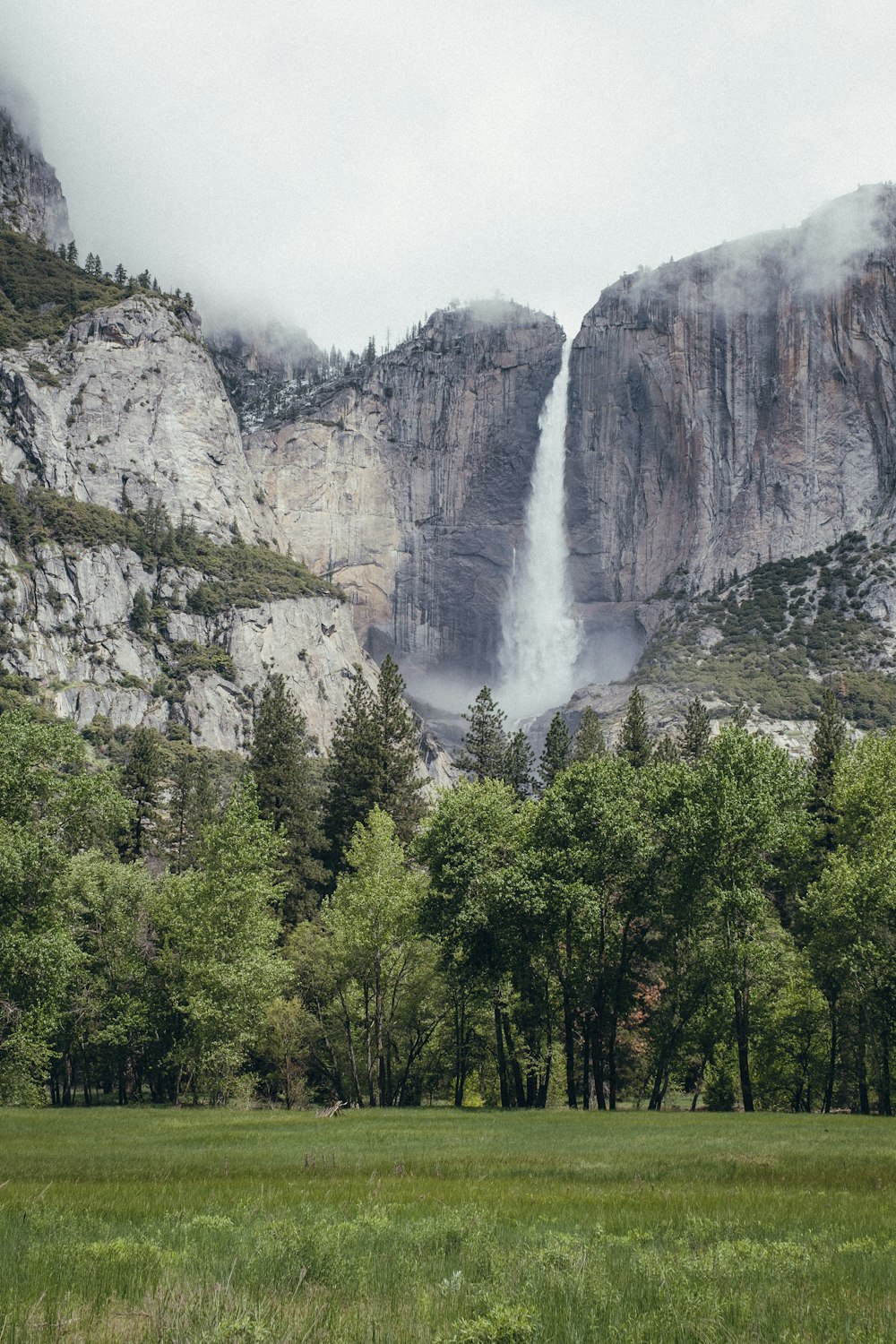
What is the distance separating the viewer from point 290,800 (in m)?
67.8

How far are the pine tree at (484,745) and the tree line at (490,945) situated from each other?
1060 inches

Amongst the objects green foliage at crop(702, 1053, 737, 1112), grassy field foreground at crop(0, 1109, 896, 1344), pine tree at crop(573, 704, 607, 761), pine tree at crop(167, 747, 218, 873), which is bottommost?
green foliage at crop(702, 1053, 737, 1112)

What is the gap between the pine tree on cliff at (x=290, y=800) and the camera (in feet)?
212

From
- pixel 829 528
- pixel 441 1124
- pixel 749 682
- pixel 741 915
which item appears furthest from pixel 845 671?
pixel 441 1124

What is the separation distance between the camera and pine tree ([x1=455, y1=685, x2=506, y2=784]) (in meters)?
84.6

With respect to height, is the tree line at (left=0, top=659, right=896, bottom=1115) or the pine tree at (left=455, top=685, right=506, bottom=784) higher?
the pine tree at (left=455, top=685, right=506, bottom=784)

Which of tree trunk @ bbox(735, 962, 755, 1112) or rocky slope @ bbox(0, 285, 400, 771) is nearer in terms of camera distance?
tree trunk @ bbox(735, 962, 755, 1112)

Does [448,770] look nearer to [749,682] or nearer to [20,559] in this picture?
[749,682]

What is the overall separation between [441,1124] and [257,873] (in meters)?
20.8

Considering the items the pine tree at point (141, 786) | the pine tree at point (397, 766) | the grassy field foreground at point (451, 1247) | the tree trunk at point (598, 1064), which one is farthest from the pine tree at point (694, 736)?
the grassy field foreground at point (451, 1247)

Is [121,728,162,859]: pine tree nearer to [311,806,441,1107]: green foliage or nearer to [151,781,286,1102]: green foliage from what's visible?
[311,806,441,1107]: green foliage

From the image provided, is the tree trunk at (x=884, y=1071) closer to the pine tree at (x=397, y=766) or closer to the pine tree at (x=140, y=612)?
the pine tree at (x=397, y=766)

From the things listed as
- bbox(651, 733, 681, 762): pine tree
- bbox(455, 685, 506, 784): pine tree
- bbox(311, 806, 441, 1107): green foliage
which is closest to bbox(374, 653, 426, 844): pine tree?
bbox(455, 685, 506, 784): pine tree

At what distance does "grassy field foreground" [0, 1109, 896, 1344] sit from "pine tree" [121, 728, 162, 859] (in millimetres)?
52504
